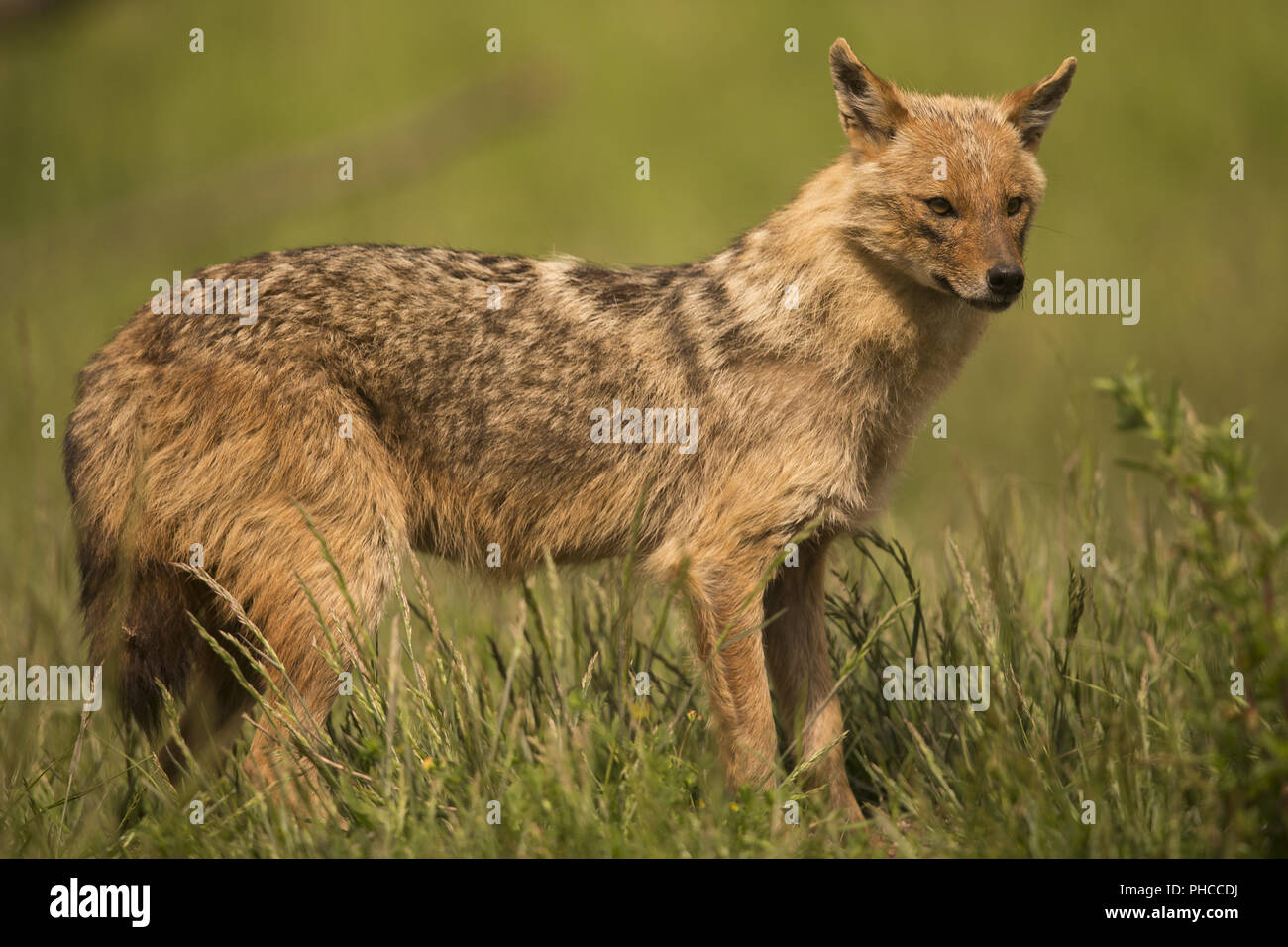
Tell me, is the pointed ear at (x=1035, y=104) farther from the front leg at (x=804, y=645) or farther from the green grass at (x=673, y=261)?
the front leg at (x=804, y=645)

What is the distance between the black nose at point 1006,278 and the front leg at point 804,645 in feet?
4.32

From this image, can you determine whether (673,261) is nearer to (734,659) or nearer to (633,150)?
(633,150)

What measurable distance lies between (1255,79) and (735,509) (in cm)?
1505

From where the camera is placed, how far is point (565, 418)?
534 centimetres

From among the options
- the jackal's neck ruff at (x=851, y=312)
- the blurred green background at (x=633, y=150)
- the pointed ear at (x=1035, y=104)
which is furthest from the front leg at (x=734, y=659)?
the blurred green background at (x=633, y=150)

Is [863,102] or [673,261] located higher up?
[673,261]

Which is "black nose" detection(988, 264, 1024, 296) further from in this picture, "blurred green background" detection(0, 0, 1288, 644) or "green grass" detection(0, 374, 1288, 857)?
"blurred green background" detection(0, 0, 1288, 644)

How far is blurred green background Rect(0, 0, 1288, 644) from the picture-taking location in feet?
41.8

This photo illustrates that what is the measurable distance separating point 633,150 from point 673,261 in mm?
4393

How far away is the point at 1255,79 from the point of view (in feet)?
54.5

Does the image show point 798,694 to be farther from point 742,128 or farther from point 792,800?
point 742,128

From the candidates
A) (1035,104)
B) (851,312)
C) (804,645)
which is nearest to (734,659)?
(804,645)

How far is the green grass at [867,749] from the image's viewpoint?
11.8 feet
